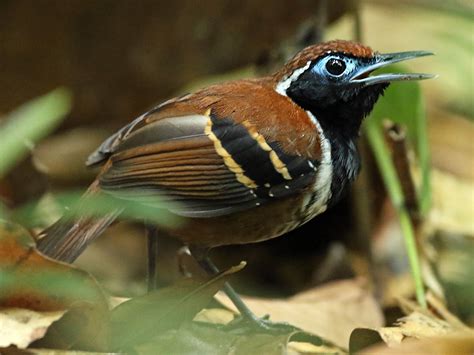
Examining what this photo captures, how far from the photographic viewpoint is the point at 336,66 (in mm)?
3988

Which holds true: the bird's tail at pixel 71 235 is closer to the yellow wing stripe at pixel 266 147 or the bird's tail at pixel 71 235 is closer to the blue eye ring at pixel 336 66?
the yellow wing stripe at pixel 266 147

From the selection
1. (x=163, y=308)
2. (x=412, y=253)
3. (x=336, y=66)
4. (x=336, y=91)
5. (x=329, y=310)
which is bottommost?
(x=329, y=310)

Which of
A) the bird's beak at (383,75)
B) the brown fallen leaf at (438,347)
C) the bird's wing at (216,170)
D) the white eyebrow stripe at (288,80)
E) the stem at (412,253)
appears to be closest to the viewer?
the brown fallen leaf at (438,347)

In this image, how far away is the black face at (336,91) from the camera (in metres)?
3.99

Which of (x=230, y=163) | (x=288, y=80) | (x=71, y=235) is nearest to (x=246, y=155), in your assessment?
(x=230, y=163)

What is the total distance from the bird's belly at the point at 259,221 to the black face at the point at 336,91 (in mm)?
363

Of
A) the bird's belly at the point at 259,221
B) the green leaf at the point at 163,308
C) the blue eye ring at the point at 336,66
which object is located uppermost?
the blue eye ring at the point at 336,66

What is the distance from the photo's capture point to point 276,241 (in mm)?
6352

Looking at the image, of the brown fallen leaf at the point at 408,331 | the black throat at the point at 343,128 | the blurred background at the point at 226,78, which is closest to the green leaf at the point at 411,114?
the blurred background at the point at 226,78

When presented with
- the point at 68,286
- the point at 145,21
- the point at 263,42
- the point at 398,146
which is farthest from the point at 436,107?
the point at 68,286

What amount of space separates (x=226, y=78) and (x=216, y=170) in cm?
324

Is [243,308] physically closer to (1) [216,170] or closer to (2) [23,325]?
(1) [216,170]

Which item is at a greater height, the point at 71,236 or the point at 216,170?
the point at 216,170

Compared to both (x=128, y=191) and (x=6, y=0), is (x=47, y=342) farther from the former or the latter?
(x=6, y=0)
